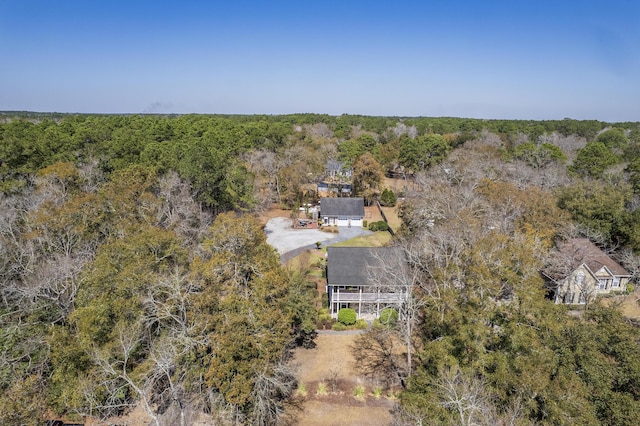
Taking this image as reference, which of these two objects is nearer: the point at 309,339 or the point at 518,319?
the point at 518,319

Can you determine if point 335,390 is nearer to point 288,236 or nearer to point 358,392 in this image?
point 358,392

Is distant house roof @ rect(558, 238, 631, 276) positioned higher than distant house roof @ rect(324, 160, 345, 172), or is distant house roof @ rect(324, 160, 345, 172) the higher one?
distant house roof @ rect(324, 160, 345, 172)

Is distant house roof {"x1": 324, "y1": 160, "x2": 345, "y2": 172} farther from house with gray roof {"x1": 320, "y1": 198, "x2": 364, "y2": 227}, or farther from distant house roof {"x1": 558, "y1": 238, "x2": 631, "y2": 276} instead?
distant house roof {"x1": 558, "y1": 238, "x2": 631, "y2": 276}

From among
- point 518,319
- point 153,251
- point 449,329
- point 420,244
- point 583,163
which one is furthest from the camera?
point 583,163

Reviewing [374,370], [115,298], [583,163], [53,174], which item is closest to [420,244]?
[374,370]

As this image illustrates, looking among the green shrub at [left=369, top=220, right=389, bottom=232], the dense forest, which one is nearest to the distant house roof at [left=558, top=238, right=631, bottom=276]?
the dense forest

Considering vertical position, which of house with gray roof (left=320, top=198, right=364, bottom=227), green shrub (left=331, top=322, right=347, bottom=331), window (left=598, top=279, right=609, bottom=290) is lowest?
green shrub (left=331, top=322, right=347, bottom=331)

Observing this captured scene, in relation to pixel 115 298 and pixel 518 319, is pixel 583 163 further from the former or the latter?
pixel 115 298
